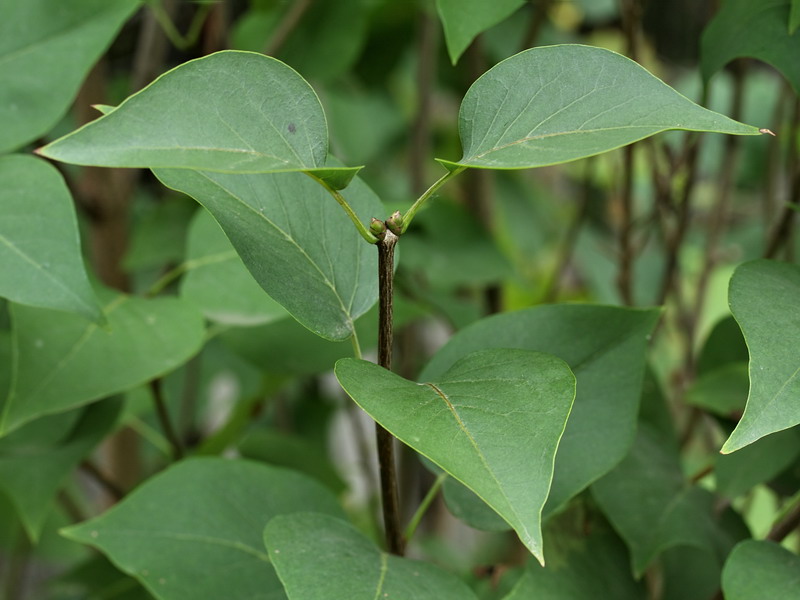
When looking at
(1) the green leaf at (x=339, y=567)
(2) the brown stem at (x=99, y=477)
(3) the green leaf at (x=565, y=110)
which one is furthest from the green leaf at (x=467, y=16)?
(2) the brown stem at (x=99, y=477)

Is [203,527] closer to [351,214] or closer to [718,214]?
[351,214]

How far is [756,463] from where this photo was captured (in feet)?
1.13

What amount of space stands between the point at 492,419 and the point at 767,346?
74 mm

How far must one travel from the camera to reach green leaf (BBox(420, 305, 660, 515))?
31 cm

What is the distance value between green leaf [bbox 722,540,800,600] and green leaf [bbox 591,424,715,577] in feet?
0.19

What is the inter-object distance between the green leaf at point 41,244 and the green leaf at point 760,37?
232 mm

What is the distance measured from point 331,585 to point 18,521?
442 millimetres

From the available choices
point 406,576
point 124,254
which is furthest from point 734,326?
point 124,254

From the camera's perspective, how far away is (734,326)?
0.43m

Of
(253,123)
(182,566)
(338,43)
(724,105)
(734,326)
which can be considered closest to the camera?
(253,123)

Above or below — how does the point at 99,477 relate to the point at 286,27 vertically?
below

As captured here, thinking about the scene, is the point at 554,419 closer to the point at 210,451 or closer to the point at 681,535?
the point at 681,535

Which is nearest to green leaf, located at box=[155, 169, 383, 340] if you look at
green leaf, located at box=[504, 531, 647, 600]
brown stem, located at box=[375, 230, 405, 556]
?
brown stem, located at box=[375, 230, 405, 556]

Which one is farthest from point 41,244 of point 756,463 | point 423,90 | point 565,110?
point 423,90
